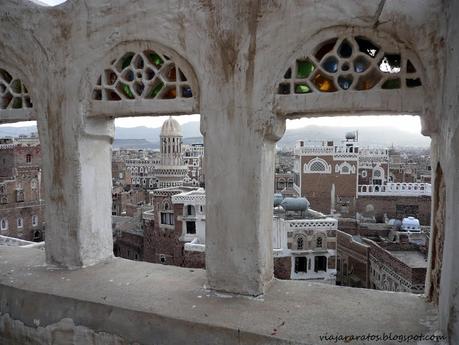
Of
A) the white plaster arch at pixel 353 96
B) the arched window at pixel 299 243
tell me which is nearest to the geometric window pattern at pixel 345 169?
the arched window at pixel 299 243

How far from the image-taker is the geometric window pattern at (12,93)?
12.2 ft

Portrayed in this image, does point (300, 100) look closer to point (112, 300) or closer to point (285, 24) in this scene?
point (285, 24)

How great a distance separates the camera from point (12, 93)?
147 inches

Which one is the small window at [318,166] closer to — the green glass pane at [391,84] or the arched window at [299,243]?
the arched window at [299,243]

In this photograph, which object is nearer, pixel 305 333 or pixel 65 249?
pixel 305 333

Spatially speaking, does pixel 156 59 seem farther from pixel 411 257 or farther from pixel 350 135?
pixel 350 135

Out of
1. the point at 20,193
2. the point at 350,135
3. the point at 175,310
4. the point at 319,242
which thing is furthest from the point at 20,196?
the point at 175,310

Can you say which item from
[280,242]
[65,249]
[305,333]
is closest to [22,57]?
[65,249]

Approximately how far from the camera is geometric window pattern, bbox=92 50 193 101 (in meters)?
3.15

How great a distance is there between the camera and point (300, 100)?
2768 millimetres

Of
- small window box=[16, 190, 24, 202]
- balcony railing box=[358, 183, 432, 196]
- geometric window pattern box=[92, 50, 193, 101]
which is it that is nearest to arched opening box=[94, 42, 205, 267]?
geometric window pattern box=[92, 50, 193, 101]

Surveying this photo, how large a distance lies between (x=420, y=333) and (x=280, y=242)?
48.4ft

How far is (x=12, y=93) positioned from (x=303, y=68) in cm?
271

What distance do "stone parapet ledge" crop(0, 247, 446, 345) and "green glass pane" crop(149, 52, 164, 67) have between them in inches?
69.1
